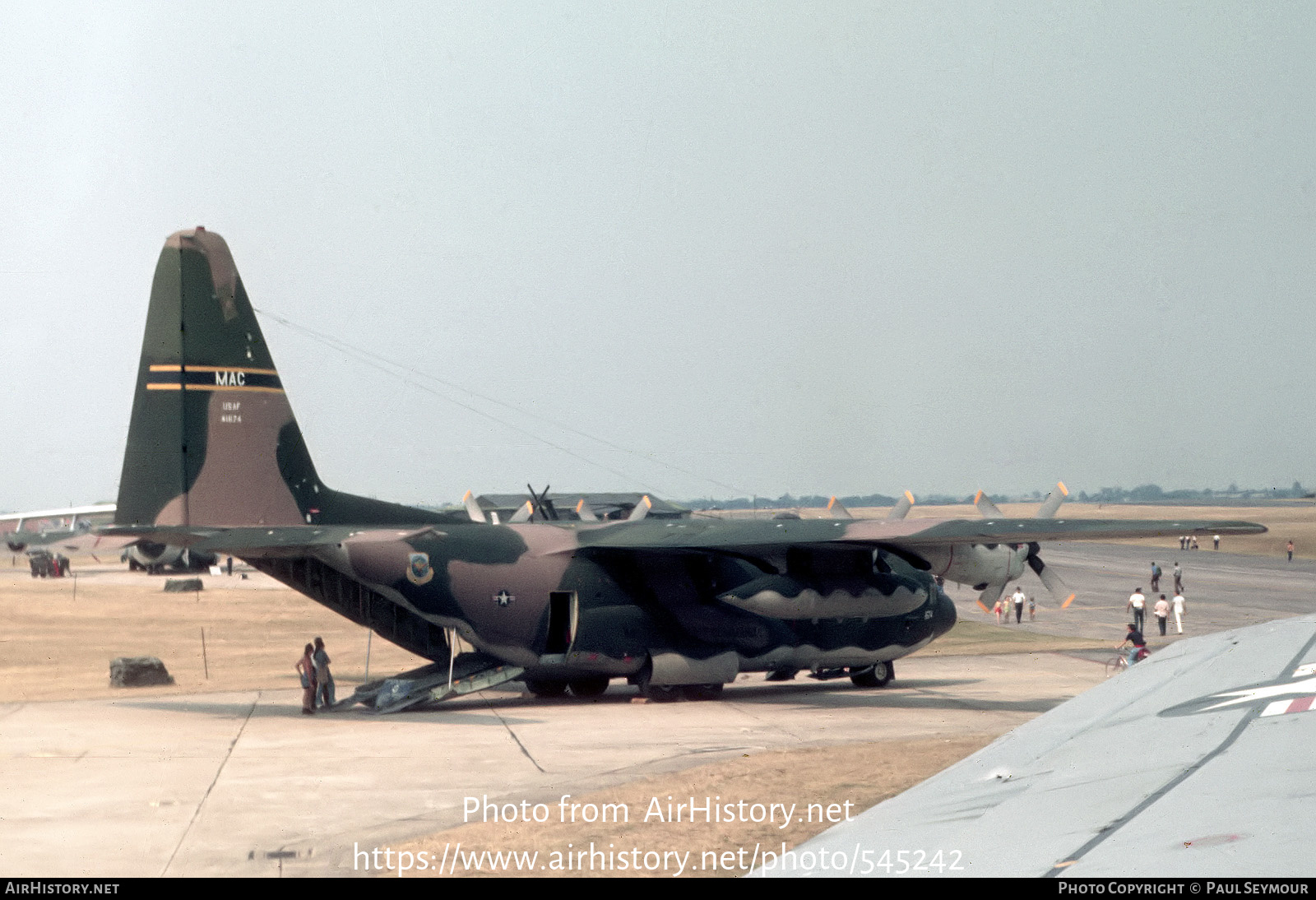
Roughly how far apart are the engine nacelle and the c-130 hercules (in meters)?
0.05

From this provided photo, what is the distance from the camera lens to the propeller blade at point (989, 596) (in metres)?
25.3

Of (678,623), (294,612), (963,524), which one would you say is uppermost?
(963,524)

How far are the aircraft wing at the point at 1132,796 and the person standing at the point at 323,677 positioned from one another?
19813mm

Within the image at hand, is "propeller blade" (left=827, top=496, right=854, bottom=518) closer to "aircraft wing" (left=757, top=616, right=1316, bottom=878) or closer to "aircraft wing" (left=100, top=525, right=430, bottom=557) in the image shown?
"aircraft wing" (left=100, top=525, right=430, bottom=557)

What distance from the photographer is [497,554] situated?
25.2 metres

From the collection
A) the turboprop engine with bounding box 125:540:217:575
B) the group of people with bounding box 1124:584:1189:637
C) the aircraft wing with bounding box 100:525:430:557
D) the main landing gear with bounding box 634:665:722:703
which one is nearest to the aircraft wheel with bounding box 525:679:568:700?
the main landing gear with bounding box 634:665:722:703

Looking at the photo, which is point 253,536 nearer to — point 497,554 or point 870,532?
point 497,554

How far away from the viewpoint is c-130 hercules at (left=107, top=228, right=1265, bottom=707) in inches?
961

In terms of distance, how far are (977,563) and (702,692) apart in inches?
254

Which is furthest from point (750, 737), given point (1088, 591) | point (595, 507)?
point (595, 507)

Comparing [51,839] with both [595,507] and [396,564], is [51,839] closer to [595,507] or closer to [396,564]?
[396,564]

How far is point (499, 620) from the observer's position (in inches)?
987

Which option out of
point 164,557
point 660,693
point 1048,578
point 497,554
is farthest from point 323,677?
point 164,557
